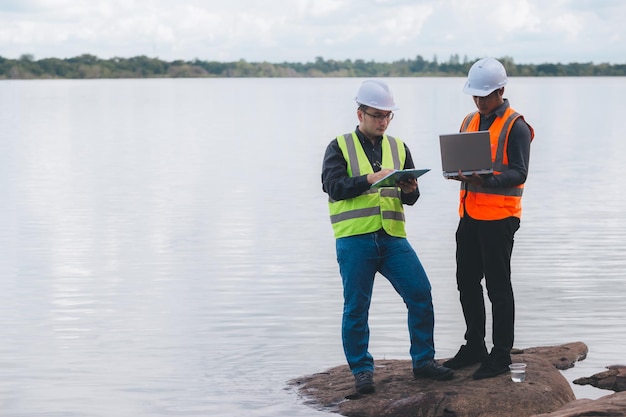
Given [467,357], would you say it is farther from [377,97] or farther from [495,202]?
[377,97]

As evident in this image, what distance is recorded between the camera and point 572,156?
119 ft

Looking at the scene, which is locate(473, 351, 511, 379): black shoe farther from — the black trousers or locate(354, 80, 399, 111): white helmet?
locate(354, 80, 399, 111): white helmet

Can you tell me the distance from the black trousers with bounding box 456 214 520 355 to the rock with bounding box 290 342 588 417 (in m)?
0.28

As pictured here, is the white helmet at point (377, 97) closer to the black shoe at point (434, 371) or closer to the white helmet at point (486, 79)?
the white helmet at point (486, 79)

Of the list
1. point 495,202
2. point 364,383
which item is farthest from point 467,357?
point 495,202

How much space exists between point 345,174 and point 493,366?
157 centimetres

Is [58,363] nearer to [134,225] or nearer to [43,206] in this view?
[134,225]

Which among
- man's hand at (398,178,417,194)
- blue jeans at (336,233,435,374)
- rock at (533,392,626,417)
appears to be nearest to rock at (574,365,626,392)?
rock at (533,392,626,417)

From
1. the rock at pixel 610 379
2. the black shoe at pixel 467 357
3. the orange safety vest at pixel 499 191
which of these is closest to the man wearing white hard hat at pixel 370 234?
the black shoe at pixel 467 357

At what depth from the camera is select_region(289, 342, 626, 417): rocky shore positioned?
300 inches

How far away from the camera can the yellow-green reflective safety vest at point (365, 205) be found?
7984mm

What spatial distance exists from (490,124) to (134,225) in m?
11.8

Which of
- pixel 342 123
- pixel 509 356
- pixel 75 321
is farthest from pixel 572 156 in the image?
pixel 509 356

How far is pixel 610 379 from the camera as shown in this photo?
900 cm
